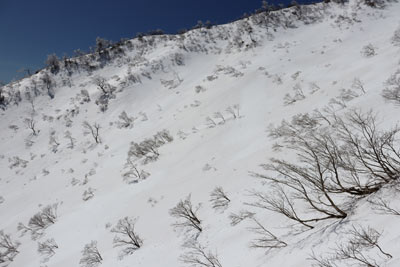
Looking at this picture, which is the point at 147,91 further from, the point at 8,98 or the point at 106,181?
the point at 8,98

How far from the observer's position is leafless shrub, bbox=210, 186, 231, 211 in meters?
15.4

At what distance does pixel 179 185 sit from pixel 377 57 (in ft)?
79.2

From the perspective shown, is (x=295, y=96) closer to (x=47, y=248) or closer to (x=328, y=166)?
(x=328, y=166)

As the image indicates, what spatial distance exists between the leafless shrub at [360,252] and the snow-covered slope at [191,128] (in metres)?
0.24

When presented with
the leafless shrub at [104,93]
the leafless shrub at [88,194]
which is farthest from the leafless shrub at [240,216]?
the leafless shrub at [104,93]

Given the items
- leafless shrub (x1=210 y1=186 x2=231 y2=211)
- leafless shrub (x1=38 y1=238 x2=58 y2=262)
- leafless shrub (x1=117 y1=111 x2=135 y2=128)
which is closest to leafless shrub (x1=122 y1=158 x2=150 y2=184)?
leafless shrub (x1=38 y1=238 x2=58 y2=262)

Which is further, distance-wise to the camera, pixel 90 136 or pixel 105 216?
pixel 90 136

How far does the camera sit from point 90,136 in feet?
130

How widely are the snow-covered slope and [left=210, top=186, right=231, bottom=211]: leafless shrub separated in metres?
0.53

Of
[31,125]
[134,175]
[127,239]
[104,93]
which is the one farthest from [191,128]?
[31,125]

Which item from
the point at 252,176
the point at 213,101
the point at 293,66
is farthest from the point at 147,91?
the point at 252,176

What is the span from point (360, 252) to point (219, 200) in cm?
1041

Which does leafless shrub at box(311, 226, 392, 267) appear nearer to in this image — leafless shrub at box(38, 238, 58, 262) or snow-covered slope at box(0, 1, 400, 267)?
snow-covered slope at box(0, 1, 400, 267)

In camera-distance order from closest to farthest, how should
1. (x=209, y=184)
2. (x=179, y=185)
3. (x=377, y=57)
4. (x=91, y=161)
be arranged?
(x=209, y=184), (x=179, y=185), (x=377, y=57), (x=91, y=161)
